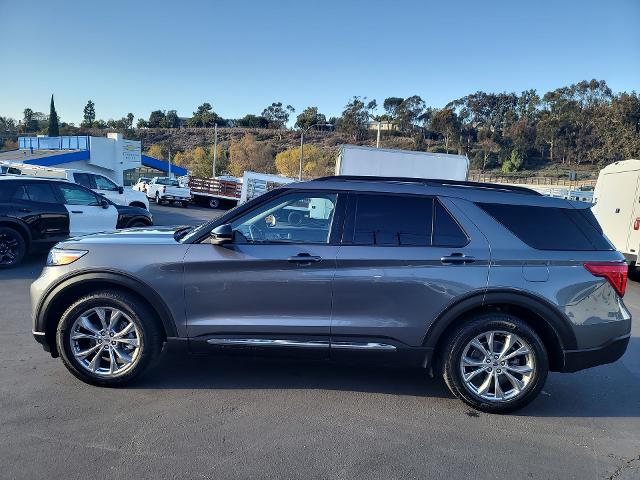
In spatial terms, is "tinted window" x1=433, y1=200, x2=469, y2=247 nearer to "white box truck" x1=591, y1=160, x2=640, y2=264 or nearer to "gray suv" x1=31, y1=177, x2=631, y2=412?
"gray suv" x1=31, y1=177, x2=631, y2=412

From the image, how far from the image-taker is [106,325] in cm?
402

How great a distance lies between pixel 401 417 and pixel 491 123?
4212 inches

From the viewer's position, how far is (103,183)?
50.7 feet

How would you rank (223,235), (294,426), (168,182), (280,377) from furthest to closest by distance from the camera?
(168,182), (280,377), (223,235), (294,426)

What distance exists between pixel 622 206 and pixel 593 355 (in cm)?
831

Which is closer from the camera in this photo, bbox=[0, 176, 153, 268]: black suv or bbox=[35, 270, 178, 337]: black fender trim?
bbox=[35, 270, 178, 337]: black fender trim

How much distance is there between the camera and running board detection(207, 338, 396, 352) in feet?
12.6

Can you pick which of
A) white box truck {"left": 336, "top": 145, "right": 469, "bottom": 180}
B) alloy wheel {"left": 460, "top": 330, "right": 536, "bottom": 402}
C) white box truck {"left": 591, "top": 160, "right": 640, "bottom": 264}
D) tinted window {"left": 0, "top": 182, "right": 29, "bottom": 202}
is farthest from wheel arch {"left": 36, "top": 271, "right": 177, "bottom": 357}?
white box truck {"left": 336, "top": 145, "right": 469, "bottom": 180}

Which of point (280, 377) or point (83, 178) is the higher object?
point (83, 178)

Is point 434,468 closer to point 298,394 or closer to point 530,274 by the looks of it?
point 298,394

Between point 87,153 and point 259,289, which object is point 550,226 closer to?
point 259,289

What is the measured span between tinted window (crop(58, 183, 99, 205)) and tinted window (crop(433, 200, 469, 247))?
8.14 metres

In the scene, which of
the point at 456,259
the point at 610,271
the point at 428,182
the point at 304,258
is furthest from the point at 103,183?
the point at 610,271

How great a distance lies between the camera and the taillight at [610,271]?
384cm
